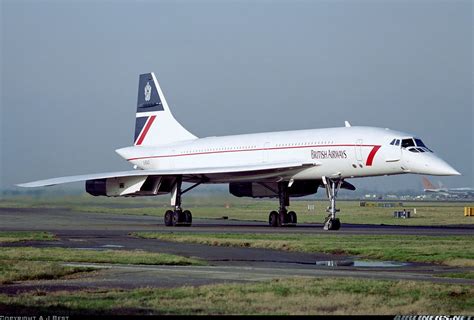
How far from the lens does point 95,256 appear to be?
2498 centimetres

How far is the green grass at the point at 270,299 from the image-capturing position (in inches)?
Answer: 576

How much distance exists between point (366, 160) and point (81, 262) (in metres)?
20.3

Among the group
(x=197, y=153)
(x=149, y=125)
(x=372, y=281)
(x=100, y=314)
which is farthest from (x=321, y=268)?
(x=149, y=125)

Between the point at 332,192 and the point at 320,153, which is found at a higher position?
the point at 320,153

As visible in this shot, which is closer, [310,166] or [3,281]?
[3,281]

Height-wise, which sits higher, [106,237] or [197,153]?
[197,153]

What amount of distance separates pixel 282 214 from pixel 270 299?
101ft

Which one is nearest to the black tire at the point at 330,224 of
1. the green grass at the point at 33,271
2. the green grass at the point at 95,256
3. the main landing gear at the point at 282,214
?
the main landing gear at the point at 282,214

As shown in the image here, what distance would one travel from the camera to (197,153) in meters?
50.3

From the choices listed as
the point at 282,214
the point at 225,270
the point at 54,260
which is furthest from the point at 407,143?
the point at 225,270

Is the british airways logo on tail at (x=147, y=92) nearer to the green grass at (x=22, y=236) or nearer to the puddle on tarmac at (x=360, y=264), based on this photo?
the green grass at (x=22, y=236)

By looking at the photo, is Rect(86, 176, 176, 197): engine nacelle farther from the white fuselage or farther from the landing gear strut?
the landing gear strut

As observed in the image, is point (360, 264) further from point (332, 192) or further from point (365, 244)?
point (332, 192)

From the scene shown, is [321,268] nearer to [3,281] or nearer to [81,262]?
[81,262]
